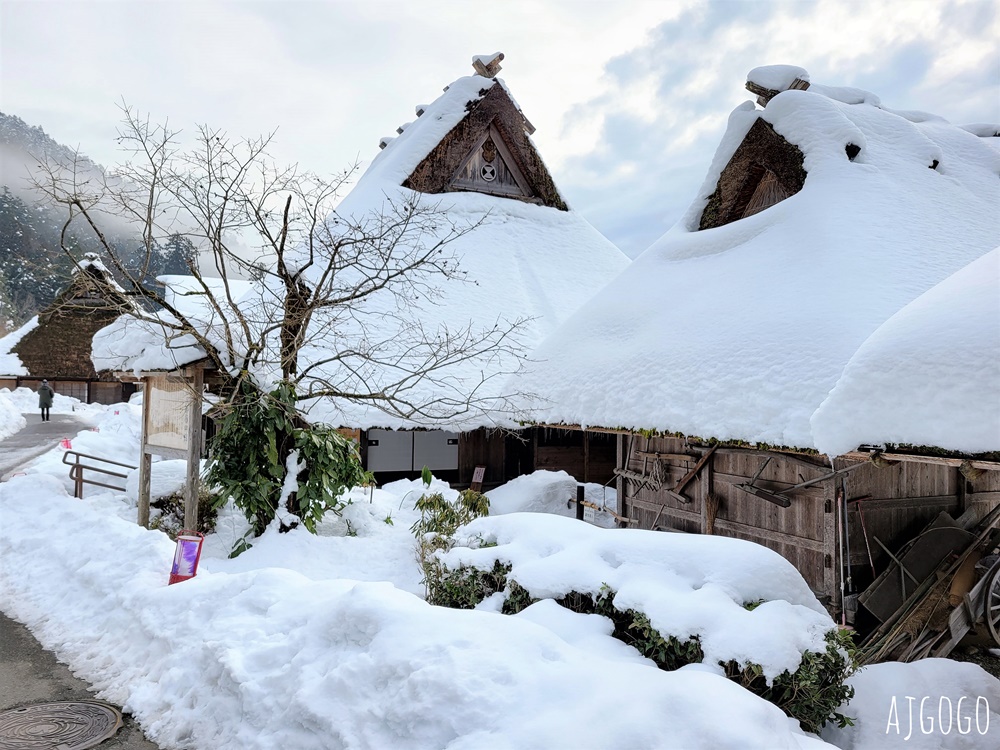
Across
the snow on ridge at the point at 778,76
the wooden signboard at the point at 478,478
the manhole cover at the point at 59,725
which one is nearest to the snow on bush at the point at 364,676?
the manhole cover at the point at 59,725

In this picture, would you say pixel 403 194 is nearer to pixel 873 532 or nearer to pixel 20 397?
pixel 873 532

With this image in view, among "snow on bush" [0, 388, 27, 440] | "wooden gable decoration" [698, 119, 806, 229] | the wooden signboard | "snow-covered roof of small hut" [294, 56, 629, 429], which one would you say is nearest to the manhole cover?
the wooden signboard

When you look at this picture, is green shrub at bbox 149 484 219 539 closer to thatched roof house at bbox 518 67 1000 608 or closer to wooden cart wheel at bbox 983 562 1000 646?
thatched roof house at bbox 518 67 1000 608

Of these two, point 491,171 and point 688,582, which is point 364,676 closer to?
point 688,582

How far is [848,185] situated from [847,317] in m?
3.39

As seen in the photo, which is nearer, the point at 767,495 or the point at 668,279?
Answer: the point at 767,495

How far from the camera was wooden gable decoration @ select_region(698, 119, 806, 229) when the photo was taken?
989cm

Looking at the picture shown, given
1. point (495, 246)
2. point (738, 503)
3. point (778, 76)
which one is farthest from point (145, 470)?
point (778, 76)

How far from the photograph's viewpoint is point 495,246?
17469 mm

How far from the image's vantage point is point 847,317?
678cm

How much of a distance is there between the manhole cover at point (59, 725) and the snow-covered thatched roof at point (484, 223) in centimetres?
948

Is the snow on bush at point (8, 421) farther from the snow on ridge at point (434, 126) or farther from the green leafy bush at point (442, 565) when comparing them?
the green leafy bush at point (442, 565)

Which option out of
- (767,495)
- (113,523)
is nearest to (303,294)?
(113,523)

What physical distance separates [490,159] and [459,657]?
17.7 metres
